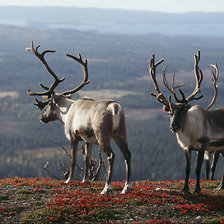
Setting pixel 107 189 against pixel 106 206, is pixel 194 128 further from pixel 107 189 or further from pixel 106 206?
pixel 106 206

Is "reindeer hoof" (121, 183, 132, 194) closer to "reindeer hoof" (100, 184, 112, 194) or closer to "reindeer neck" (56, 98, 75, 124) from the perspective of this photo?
"reindeer hoof" (100, 184, 112, 194)

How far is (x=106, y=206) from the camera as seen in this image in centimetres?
1300

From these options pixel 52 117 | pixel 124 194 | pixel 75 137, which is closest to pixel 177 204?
pixel 124 194

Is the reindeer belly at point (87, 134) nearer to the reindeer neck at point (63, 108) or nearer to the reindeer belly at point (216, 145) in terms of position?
the reindeer neck at point (63, 108)

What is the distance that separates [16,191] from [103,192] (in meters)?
2.76

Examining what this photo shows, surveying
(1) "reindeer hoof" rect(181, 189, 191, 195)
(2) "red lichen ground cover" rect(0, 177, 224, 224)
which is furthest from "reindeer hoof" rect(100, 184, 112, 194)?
(1) "reindeer hoof" rect(181, 189, 191, 195)

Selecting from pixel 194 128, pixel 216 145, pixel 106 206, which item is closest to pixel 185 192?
pixel 216 145

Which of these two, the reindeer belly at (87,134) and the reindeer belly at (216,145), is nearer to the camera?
the reindeer belly at (216,145)

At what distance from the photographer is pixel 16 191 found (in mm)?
15000

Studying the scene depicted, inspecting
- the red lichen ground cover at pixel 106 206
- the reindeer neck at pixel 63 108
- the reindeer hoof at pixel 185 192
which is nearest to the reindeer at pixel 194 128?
the reindeer hoof at pixel 185 192

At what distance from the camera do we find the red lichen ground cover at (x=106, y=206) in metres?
12.4

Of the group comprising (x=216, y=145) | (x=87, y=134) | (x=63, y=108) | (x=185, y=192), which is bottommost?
(x=185, y=192)

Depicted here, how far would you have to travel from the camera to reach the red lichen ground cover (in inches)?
486

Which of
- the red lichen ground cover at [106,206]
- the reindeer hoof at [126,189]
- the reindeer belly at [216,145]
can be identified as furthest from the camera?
the reindeer belly at [216,145]
